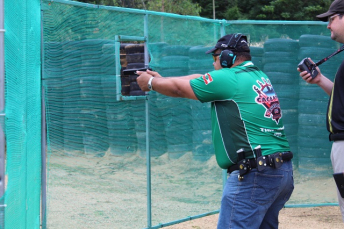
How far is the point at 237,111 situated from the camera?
377 cm

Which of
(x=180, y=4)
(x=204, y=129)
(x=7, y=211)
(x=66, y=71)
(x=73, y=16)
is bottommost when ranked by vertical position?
(x=7, y=211)

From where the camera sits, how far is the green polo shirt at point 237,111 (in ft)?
12.2

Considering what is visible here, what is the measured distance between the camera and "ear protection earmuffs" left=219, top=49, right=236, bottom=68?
12.9 ft

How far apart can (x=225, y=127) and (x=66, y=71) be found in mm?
1881

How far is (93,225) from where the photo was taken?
540cm

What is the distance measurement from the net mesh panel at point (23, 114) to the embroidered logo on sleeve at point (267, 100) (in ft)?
6.09

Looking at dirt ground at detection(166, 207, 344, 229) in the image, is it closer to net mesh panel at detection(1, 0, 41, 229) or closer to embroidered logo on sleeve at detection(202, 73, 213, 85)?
net mesh panel at detection(1, 0, 41, 229)

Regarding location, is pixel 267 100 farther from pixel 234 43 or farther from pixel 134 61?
pixel 134 61

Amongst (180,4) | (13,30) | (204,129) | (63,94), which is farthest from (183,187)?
(180,4)

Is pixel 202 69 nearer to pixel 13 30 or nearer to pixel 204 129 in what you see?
pixel 204 129

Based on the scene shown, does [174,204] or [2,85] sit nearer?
Answer: [2,85]

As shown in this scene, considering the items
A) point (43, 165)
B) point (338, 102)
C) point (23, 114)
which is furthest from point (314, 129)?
point (23, 114)

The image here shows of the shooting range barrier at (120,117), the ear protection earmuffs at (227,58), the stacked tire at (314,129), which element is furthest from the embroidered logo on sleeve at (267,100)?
the stacked tire at (314,129)

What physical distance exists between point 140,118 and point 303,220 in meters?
2.74
